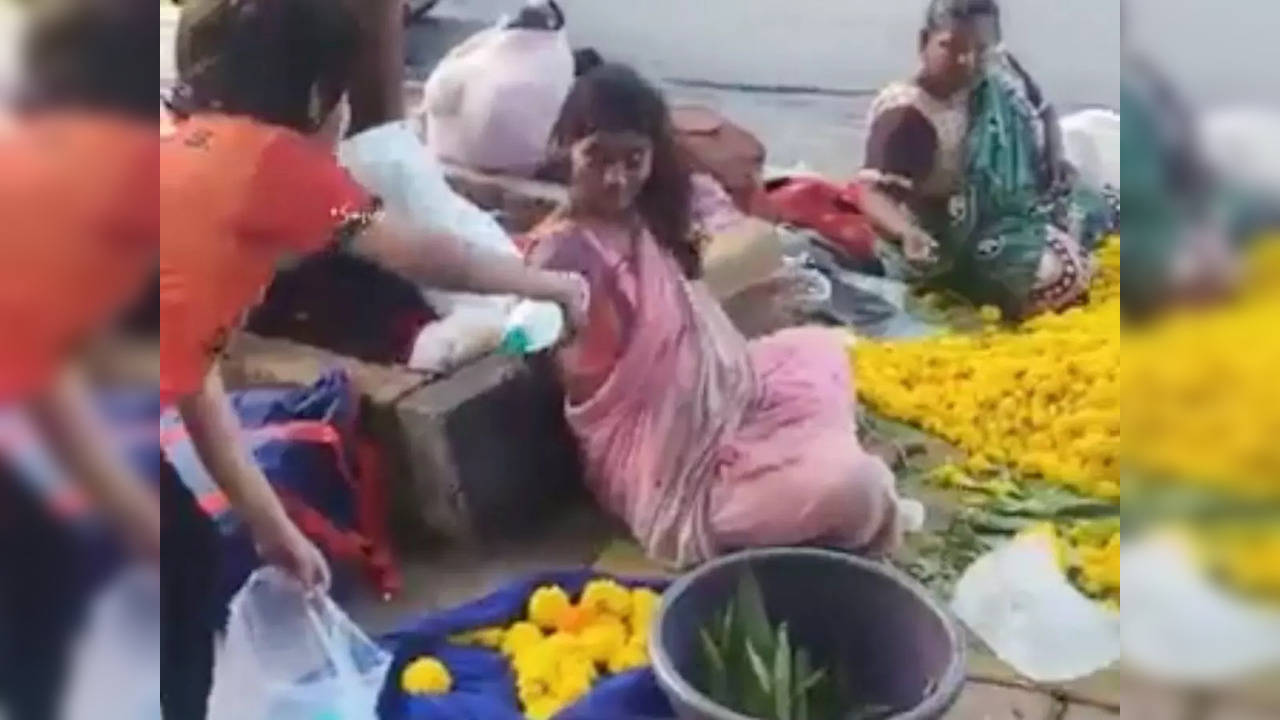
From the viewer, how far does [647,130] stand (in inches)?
43.6

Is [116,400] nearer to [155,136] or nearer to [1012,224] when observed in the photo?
[155,136]

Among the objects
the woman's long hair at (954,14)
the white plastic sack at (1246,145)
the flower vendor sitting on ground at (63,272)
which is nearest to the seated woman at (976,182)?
the woman's long hair at (954,14)

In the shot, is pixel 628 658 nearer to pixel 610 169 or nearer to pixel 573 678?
pixel 573 678

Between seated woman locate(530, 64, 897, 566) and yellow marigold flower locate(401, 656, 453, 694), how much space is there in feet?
0.51

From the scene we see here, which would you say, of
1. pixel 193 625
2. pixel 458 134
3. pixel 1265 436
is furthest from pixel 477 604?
pixel 1265 436

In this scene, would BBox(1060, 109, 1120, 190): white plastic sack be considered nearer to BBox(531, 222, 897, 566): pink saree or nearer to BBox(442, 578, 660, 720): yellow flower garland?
BBox(531, 222, 897, 566): pink saree

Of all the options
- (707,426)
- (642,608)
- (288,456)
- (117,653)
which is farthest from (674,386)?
(117,653)

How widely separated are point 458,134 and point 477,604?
1.00 ft

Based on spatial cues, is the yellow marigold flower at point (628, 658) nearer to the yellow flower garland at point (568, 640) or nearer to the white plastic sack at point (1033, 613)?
the yellow flower garland at point (568, 640)

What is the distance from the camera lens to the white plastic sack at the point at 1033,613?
1.15m

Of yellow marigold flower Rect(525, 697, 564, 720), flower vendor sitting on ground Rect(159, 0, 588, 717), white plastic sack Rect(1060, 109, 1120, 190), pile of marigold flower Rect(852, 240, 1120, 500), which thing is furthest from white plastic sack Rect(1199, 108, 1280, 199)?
yellow marigold flower Rect(525, 697, 564, 720)

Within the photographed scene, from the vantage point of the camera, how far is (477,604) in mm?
1188

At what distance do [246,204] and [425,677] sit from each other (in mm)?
356

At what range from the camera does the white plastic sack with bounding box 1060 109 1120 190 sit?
106cm
